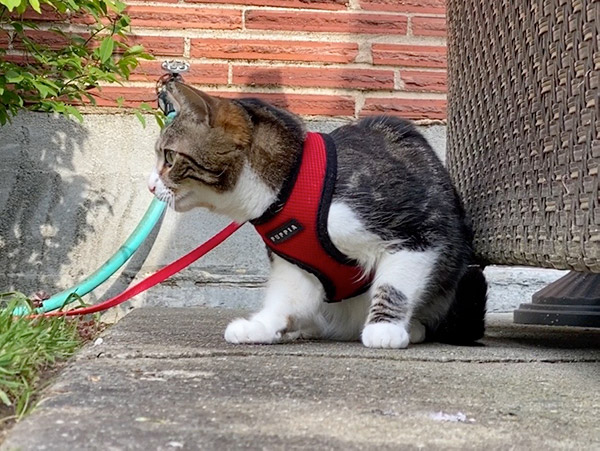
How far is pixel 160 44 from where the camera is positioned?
2.75m

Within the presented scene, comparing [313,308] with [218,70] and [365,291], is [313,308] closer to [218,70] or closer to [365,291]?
[365,291]

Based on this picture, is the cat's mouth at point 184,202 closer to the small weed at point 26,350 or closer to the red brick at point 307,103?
the small weed at point 26,350

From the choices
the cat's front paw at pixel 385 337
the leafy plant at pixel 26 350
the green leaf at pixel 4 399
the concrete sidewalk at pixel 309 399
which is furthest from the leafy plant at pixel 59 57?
the cat's front paw at pixel 385 337

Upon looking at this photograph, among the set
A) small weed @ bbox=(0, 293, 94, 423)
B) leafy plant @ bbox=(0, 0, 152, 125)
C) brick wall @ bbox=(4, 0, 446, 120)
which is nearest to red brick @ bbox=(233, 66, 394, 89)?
brick wall @ bbox=(4, 0, 446, 120)

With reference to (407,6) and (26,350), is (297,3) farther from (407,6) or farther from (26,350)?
(26,350)

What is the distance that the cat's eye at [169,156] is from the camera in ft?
5.89

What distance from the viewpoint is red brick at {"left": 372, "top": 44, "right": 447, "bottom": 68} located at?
2812 mm

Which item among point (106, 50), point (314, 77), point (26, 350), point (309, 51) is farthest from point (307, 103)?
point (26, 350)

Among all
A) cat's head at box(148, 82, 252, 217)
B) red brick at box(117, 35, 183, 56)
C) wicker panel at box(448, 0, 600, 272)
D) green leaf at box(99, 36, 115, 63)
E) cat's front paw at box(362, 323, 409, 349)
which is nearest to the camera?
wicker panel at box(448, 0, 600, 272)

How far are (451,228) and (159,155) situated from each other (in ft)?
2.55

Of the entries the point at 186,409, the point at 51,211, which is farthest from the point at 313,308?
the point at 51,211

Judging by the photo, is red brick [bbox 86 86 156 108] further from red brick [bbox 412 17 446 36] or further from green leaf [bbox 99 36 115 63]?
red brick [bbox 412 17 446 36]

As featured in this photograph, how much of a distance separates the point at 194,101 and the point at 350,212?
480 mm

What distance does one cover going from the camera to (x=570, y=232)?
1.33 meters
